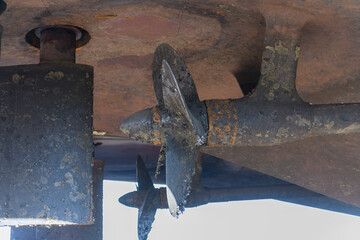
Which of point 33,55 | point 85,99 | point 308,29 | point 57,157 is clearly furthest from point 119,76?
point 308,29

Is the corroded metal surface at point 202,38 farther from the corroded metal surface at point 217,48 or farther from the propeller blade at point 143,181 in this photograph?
the propeller blade at point 143,181

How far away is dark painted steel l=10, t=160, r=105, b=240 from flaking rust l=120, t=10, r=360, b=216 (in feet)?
7.82

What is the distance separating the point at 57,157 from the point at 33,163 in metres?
→ 0.15

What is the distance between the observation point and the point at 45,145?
3.30 metres

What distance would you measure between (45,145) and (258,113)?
1.36 meters

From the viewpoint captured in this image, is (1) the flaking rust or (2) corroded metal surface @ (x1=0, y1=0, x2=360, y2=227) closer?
(1) the flaking rust

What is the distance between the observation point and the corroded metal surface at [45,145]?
10.5 ft

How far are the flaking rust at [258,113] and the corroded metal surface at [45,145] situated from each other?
354mm

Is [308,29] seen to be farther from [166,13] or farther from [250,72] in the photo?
[166,13]

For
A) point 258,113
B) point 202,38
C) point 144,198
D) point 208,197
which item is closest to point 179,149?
point 258,113

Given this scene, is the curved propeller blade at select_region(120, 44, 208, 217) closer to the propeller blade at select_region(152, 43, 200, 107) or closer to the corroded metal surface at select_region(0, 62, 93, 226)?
the propeller blade at select_region(152, 43, 200, 107)

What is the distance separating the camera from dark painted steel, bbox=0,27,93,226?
3203 millimetres

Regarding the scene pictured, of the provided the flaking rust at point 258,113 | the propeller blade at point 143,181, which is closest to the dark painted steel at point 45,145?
the flaking rust at point 258,113

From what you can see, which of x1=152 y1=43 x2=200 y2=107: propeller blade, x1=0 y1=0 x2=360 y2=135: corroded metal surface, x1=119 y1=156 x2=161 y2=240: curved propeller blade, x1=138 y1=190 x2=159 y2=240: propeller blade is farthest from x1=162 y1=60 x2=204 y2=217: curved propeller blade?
x1=119 y1=156 x2=161 y2=240: curved propeller blade
